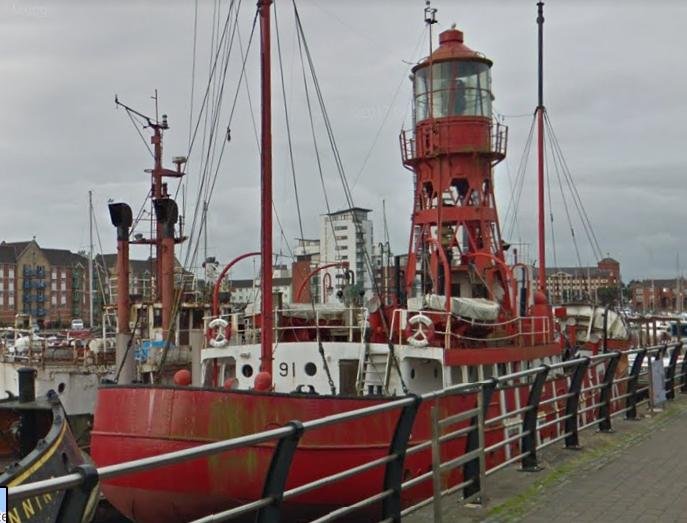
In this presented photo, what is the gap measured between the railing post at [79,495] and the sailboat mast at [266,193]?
24.0 feet

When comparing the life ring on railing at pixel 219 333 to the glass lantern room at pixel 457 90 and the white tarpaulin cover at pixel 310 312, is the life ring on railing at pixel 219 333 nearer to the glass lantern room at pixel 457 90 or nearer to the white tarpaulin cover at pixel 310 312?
the white tarpaulin cover at pixel 310 312

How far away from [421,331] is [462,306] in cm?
163

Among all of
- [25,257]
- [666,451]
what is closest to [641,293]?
[25,257]

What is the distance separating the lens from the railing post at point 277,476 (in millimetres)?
5227

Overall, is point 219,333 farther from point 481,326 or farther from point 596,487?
point 596,487

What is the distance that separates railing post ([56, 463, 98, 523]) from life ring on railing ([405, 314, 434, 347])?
9856 mm

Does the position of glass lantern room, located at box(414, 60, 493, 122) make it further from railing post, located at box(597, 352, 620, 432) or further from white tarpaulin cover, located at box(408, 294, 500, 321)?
railing post, located at box(597, 352, 620, 432)

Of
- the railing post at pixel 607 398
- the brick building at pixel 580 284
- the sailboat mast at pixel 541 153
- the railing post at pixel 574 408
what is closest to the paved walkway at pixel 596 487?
the railing post at pixel 574 408

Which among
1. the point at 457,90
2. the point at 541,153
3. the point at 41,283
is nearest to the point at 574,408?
the point at 457,90

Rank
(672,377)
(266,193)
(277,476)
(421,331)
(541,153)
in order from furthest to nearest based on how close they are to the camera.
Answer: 1. (541,153)
2. (672,377)
3. (421,331)
4. (266,193)
5. (277,476)

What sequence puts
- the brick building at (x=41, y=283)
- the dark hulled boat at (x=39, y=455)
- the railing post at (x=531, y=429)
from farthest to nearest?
the brick building at (x=41, y=283)
the railing post at (x=531, y=429)
the dark hulled boat at (x=39, y=455)

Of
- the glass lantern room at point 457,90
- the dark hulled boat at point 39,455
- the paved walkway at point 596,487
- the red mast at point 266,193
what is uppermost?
the glass lantern room at point 457,90

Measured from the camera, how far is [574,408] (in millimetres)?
10531

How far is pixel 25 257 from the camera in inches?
5202
